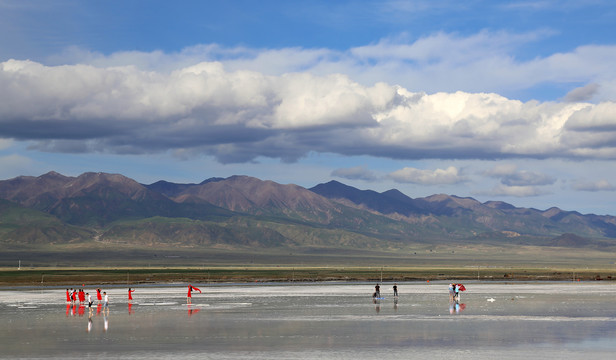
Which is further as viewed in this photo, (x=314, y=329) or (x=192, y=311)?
(x=192, y=311)

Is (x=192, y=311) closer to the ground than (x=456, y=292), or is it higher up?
closer to the ground

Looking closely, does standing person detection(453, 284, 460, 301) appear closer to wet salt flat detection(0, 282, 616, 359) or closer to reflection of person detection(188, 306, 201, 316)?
wet salt flat detection(0, 282, 616, 359)

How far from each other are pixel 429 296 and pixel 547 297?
38.0ft

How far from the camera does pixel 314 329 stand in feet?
141

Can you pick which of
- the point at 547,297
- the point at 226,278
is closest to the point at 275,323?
the point at 547,297

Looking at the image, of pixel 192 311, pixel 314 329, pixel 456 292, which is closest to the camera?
pixel 314 329

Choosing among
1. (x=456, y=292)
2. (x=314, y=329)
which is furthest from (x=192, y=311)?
(x=456, y=292)

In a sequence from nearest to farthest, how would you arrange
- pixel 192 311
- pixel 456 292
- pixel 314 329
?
1. pixel 314 329
2. pixel 192 311
3. pixel 456 292

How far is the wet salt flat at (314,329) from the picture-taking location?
33.9 metres

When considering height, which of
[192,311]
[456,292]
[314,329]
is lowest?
[314,329]

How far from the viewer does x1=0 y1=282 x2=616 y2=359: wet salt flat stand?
33.9 metres

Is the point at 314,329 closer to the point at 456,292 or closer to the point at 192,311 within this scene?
the point at 192,311

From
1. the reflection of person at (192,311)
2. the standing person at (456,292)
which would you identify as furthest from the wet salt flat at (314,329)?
the standing person at (456,292)

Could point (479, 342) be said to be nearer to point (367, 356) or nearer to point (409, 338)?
point (409, 338)
